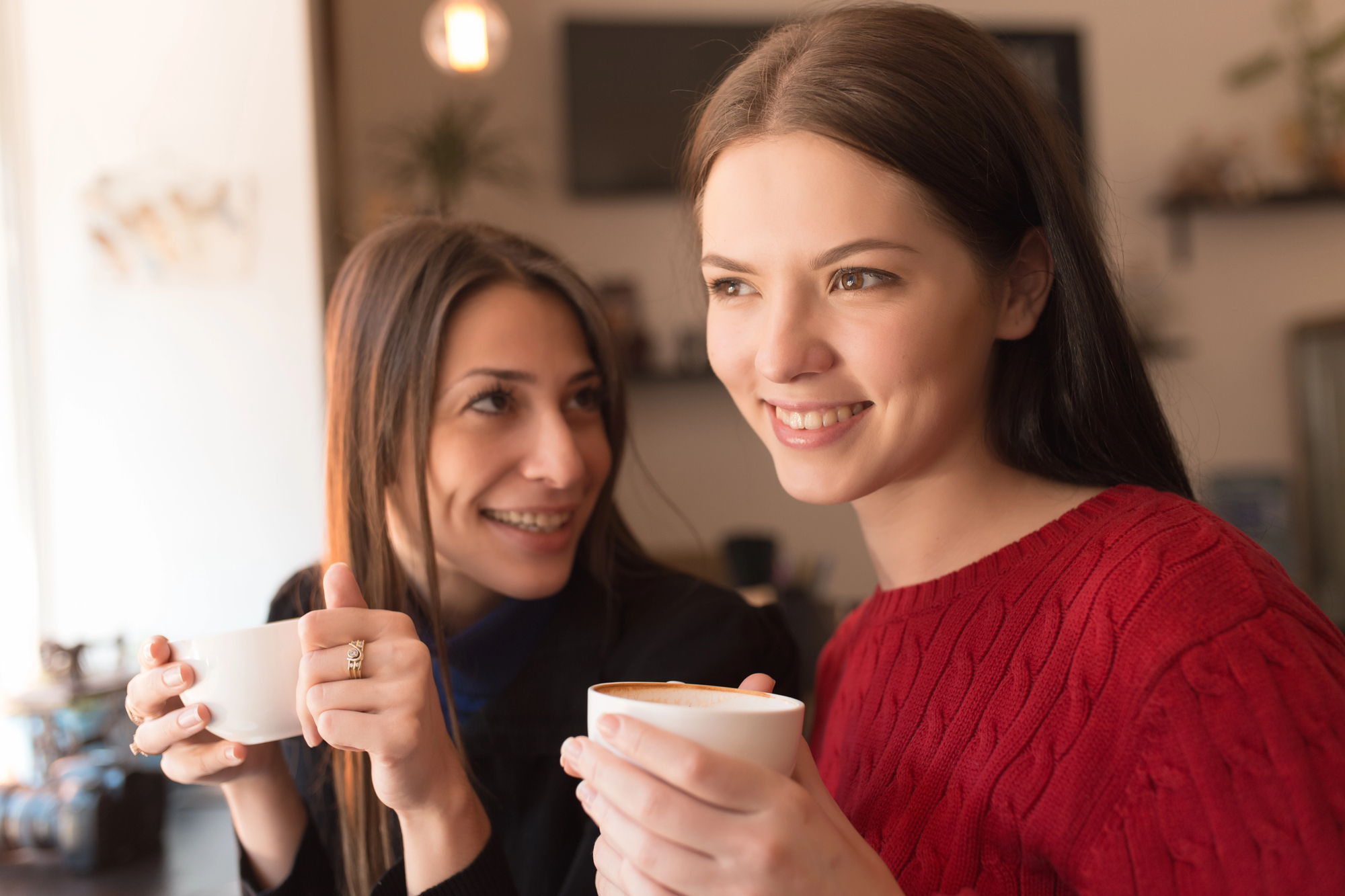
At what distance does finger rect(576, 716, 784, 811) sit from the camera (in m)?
0.53

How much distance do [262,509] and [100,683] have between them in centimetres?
56

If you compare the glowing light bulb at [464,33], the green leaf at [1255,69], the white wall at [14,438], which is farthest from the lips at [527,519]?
the green leaf at [1255,69]

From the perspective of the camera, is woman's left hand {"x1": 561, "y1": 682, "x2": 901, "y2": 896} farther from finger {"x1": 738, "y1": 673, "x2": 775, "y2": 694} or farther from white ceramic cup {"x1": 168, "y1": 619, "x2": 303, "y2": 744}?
white ceramic cup {"x1": 168, "y1": 619, "x2": 303, "y2": 744}

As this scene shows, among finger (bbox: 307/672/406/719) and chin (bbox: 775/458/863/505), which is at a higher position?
chin (bbox: 775/458/863/505)

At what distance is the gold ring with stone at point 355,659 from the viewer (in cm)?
78

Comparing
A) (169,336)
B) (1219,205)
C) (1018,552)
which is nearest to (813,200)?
(1018,552)

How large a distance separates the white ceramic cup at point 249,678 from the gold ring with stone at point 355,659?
5 centimetres

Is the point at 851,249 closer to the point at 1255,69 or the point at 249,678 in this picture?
the point at 249,678

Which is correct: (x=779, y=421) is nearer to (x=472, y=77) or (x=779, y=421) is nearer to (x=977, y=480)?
(x=977, y=480)

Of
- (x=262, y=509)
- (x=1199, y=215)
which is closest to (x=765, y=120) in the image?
(x=262, y=509)

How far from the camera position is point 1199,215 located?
425 cm

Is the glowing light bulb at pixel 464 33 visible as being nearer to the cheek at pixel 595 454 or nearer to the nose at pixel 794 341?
the cheek at pixel 595 454

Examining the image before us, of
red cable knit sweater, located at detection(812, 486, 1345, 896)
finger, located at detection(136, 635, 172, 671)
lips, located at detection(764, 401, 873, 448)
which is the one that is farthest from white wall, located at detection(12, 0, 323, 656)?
red cable knit sweater, located at detection(812, 486, 1345, 896)

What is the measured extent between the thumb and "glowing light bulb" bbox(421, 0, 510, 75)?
239 cm
